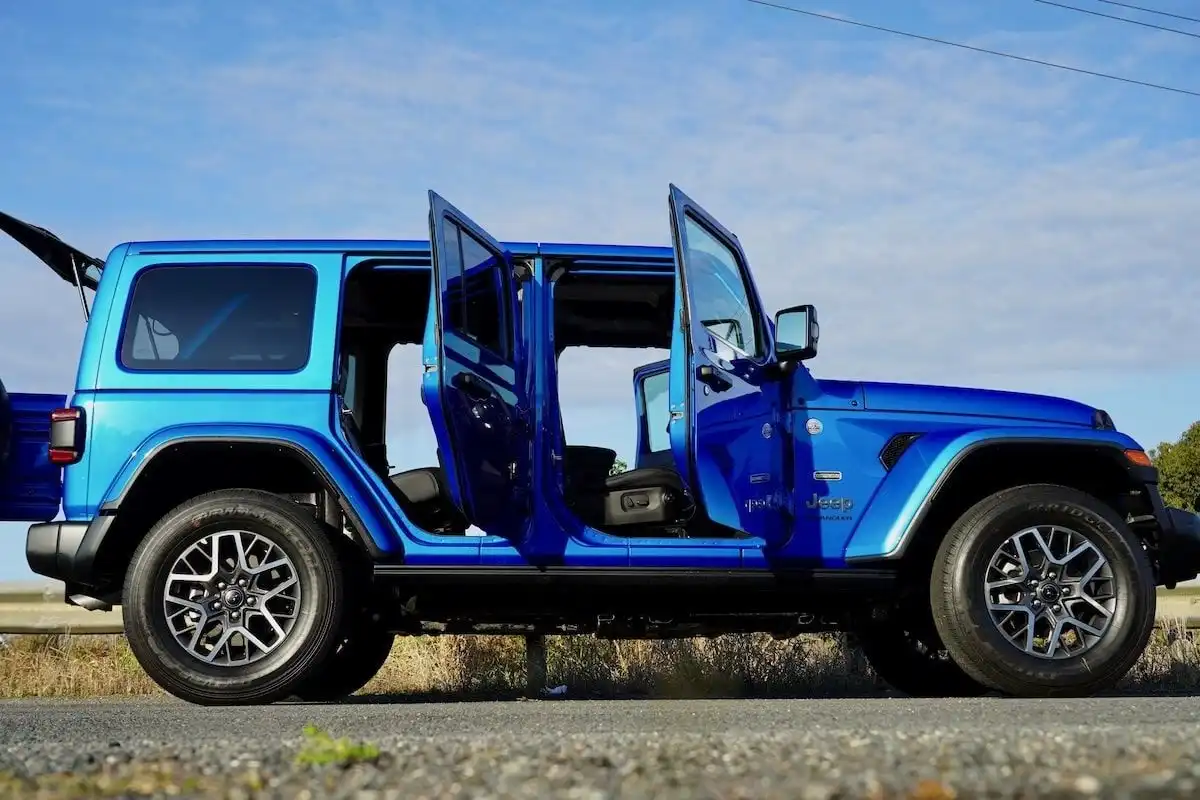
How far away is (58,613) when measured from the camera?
849 cm

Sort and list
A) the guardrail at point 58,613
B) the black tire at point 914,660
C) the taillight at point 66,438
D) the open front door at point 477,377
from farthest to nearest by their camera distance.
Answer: the guardrail at point 58,613 < the black tire at point 914,660 < the taillight at point 66,438 < the open front door at point 477,377

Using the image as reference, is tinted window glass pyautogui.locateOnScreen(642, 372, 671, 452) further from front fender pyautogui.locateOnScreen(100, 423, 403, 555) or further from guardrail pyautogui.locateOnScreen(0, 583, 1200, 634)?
guardrail pyautogui.locateOnScreen(0, 583, 1200, 634)

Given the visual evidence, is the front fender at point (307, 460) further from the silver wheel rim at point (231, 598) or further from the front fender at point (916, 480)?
the front fender at point (916, 480)

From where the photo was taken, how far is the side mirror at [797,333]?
6.23m

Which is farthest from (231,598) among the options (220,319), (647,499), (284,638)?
(647,499)

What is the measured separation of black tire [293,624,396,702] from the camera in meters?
7.25

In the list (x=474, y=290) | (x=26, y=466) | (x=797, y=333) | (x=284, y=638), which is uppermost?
(x=474, y=290)

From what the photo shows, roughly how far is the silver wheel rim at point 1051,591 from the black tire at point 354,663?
319 centimetres

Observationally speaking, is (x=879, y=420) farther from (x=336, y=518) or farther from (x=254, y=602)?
(x=254, y=602)

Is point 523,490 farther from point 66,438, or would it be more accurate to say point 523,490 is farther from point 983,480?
point 983,480

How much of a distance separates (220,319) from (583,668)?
3.22 m

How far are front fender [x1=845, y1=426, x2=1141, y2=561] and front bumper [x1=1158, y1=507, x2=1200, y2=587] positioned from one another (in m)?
0.55

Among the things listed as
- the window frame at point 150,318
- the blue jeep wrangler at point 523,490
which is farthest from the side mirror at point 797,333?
the window frame at point 150,318

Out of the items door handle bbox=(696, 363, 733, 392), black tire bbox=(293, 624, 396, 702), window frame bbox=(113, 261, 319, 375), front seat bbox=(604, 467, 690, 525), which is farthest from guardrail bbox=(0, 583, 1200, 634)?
door handle bbox=(696, 363, 733, 392)
